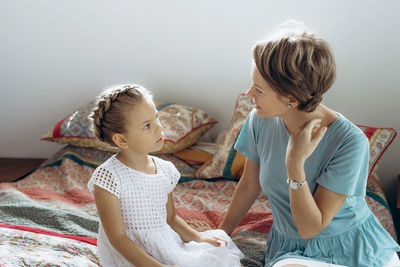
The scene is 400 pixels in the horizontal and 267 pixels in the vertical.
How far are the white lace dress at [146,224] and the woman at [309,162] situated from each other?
0.72 ft

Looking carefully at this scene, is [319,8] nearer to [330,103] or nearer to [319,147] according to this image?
[330,103]

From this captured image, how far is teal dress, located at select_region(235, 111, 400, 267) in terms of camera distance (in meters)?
1.26

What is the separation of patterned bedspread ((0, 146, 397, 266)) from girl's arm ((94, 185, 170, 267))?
27cm

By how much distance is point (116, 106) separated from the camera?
127 cm

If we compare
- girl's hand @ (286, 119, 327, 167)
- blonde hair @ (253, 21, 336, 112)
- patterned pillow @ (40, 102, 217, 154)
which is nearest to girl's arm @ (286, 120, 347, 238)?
girl's hand @ (286, 119, 327, 167)

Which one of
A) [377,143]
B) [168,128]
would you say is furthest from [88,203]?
[377,143]

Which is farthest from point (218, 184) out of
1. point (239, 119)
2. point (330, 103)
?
point (330, 103)

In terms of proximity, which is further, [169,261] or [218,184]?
[218,184]

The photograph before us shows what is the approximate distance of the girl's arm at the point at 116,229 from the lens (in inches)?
49.0

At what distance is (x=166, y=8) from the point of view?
264 cm

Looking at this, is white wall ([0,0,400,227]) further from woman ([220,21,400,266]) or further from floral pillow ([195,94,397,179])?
woman ([220,21,400,266])

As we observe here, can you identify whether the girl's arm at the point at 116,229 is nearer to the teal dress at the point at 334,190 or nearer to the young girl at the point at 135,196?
the young girl at the point at 135,196

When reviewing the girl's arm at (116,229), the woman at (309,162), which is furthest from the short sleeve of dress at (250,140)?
the girl's arm at (116,229)

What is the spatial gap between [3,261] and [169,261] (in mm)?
529
